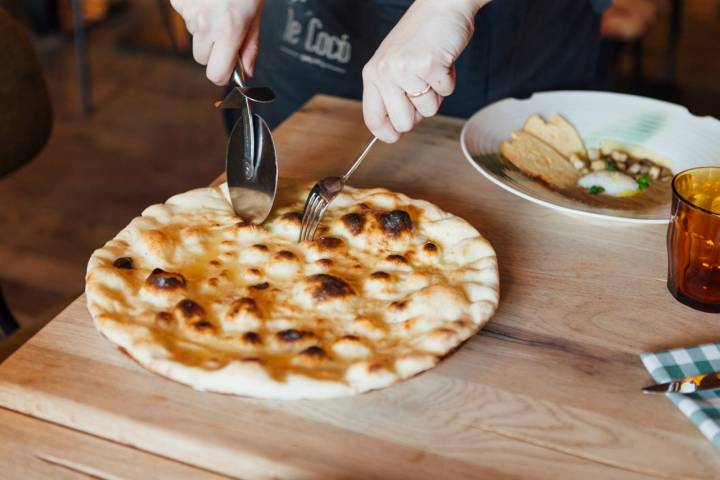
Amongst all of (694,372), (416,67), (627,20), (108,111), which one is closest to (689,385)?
(694,372)

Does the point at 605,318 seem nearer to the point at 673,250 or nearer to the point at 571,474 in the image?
the point at 673,250

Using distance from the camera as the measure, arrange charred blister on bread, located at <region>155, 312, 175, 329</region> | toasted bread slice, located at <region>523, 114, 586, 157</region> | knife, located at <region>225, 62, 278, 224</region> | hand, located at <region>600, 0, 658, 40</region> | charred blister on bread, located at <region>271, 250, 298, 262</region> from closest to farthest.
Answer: charred blister on bread, located at <region>155, 312, 175, 329</region>
charred blister on bread, located at <region>271, 250, 298, 262</region>
knife, located at <region>225, 62, 278, 224</region>
toasted bread slice, located at <region>523, 114, 586, 157</region>
hand, located at <region>600, 0, 658, 40</region>

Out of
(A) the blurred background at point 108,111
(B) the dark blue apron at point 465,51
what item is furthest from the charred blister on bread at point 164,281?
(B) the dark blue apron at point 465,51

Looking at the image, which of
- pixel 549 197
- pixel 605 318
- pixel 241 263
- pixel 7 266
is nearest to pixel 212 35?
pixel 241 263

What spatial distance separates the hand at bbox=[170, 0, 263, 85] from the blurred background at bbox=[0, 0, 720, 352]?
0.45 m

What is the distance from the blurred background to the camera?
2443 mm

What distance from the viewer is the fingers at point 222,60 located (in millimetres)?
1211

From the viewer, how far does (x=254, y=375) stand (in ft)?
2.66

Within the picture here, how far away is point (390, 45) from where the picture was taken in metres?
1.18

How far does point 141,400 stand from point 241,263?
0.82ft

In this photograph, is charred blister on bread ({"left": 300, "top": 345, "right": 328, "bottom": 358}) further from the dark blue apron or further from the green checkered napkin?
the dark blue apron

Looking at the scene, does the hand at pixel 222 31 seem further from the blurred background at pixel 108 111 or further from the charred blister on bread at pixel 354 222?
the blurred background at pixel 108 111

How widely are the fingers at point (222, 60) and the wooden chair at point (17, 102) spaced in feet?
1.63

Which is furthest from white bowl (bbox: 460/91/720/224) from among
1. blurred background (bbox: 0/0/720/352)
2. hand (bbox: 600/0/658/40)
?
hand (bbox: 600/0/658/40)
